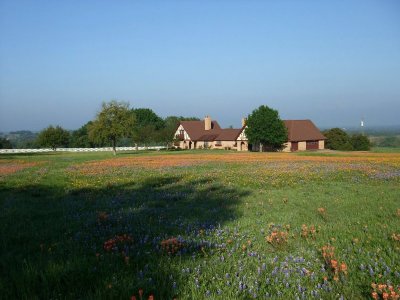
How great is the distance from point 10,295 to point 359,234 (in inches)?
241

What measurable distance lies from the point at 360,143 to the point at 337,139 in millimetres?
7686

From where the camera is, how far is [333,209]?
10250 mm

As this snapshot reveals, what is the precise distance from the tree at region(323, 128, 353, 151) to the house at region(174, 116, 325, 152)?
298 centimetres

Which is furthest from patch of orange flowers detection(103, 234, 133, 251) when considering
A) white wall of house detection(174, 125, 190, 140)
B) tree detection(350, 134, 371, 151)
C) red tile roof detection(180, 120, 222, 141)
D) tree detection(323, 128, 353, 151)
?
white wall of house detection(174, 125, 190, 140)

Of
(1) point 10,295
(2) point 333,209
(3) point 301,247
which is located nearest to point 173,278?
(1) point 10,295

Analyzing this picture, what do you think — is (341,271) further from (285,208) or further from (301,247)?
(285,208)

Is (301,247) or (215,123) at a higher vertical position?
(215,123)

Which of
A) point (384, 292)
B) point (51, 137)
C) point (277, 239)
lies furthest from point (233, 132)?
point (384, 292)

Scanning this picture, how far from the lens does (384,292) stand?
4.02 m

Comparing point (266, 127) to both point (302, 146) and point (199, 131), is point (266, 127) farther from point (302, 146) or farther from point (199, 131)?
point (199, 131)

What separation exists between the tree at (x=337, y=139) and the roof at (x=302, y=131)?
2682 millimetres

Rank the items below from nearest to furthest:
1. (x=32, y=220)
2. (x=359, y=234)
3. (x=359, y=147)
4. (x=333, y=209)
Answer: (x=359, y=234) < (x=32, y=220) < (x=333, y=209) < (x=359, y=147)

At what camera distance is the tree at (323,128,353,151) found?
8906 cm

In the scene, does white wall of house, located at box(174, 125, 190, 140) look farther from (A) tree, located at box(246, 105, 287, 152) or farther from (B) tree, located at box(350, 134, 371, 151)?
(B) tree, located at box(350, 134, 371, 151)
